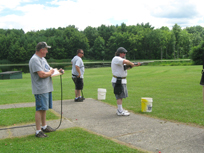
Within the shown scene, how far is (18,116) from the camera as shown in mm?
6566

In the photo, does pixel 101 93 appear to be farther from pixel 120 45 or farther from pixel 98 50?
pixel 98 50

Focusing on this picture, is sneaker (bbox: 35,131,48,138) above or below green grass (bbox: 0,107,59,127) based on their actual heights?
above

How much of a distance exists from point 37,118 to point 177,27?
342 ft

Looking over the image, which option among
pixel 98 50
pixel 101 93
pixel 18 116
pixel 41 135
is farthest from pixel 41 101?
pixel 98 50

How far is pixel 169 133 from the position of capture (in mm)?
4969

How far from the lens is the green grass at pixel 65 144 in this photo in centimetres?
404

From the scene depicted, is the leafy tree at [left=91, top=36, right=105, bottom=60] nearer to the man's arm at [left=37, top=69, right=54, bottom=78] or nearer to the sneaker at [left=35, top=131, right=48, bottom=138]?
the man's arm at [left=37, top=69, right=54, bottom=78]

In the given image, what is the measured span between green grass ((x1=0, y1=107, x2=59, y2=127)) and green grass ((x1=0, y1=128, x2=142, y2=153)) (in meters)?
1.35

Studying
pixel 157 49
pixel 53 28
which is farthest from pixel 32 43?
pixel 157 49

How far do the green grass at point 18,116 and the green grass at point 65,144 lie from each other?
1352 mm

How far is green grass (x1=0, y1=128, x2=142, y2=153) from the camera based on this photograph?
4039 mm

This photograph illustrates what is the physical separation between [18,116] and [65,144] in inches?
115

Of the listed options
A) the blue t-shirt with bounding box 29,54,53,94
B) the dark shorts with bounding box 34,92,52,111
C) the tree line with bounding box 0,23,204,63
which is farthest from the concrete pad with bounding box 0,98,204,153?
the tree line with bounding box 0,23,204,63

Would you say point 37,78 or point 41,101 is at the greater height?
point 37,78
